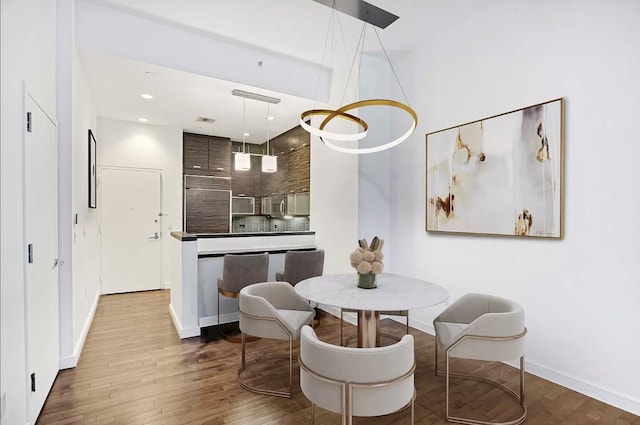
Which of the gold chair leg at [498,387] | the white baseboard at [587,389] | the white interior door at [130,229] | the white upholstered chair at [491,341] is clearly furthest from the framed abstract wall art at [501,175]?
the white interior door at [130,229]

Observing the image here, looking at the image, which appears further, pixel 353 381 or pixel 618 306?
pixel 618 306

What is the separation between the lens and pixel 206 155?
20.6ft

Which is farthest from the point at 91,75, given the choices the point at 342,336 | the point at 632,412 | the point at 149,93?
the point at 632,412

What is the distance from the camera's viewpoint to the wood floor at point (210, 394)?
A: 2127 mm

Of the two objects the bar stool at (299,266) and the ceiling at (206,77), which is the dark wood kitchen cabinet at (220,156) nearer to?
the ceiling at (206,77)

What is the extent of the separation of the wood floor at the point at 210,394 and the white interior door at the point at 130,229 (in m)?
2.21

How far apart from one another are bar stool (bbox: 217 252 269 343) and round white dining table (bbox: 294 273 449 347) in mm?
971

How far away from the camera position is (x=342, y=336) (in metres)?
3.46

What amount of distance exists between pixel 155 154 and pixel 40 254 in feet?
12.8

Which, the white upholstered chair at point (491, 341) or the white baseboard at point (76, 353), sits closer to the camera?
the white upholstered chair at point (491, 341)

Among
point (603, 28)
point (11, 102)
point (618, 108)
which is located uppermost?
point (603, 28)

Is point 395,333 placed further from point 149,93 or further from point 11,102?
point 149,93

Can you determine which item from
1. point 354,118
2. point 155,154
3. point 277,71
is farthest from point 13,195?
point 155,154

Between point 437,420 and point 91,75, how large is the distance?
466 centimetres
